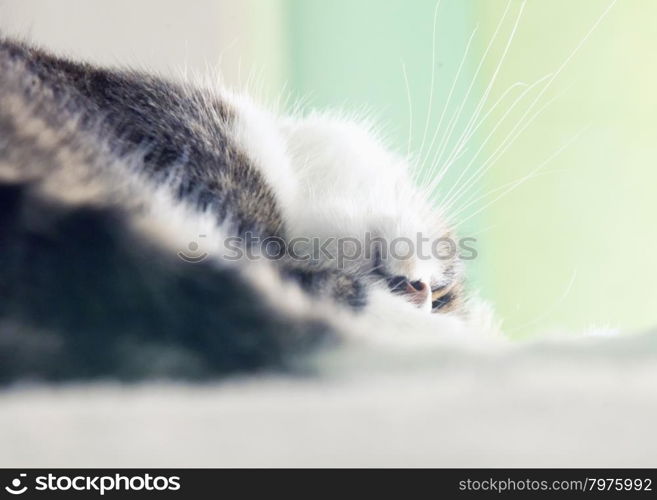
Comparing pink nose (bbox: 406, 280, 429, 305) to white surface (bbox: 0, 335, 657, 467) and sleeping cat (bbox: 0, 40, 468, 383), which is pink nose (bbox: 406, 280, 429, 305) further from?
white surface (bbox: 0, 335, 657, 467)

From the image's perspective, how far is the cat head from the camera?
1.77 ft

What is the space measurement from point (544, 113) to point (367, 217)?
318 millimetres

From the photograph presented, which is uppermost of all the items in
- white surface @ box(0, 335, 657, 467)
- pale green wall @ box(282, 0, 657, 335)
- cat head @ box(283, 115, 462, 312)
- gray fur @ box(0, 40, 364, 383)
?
pale green wall @ box(282, 0, 657, 335)

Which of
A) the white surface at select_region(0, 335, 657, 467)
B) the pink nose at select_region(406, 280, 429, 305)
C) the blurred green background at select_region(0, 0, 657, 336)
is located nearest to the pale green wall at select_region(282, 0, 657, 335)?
the blurred green background at select_region(0, 0, 657, 336)

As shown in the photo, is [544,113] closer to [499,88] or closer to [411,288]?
[499,88]

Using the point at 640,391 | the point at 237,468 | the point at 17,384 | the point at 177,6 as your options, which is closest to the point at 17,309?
the point at 17,384

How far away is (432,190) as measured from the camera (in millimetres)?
677

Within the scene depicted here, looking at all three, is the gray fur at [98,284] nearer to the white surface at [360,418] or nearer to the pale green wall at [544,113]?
the white surface at [360,418]

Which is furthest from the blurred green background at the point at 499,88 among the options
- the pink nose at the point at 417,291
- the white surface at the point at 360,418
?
the white surface at the point at 360,418

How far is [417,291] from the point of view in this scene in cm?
57

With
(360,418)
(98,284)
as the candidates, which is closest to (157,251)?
(98,284)

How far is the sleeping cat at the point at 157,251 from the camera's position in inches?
17.0

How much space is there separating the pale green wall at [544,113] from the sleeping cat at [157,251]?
0.26 meters

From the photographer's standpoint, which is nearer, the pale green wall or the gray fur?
the gray fur
